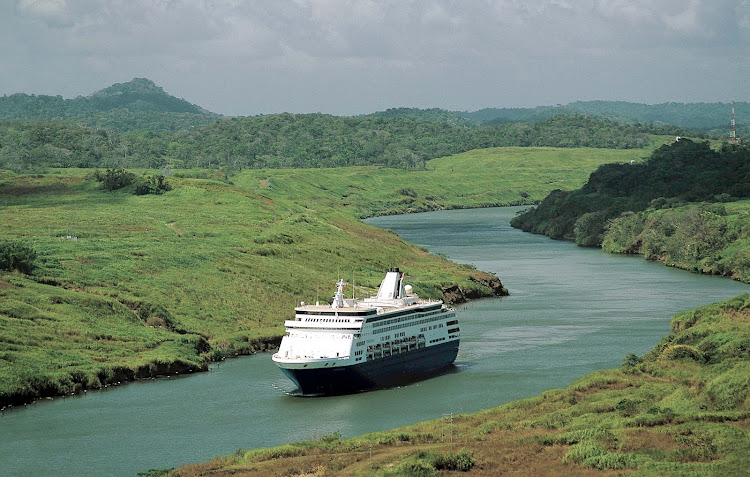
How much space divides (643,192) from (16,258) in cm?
12030

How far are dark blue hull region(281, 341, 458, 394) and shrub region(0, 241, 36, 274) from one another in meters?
29.3

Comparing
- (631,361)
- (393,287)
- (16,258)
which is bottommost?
(631,361)

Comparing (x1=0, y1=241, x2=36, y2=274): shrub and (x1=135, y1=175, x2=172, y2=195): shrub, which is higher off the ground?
(x1=135, y1=175, x2=172, y2=195): shrub

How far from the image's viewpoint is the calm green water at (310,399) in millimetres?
53781

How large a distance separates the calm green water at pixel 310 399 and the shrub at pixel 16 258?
1951cm

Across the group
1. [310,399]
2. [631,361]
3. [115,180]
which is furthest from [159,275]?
[115,180]

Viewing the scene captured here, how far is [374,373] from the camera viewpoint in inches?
2598

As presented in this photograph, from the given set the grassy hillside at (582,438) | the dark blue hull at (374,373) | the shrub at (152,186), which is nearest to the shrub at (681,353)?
the grassy hillside at (582,438)

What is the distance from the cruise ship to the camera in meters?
63.9

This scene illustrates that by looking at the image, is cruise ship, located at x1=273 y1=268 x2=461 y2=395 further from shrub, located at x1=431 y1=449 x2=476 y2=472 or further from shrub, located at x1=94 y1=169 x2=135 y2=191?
shrub, located at x1=94 y1=169 x2=135 y2=191

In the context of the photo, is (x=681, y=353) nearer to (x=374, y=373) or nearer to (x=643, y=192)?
(x=374, y=373)

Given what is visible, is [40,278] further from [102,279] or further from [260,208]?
[260,208]

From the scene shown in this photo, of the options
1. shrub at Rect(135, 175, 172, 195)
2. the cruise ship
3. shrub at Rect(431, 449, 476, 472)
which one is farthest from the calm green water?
shrub at Rect(135, 175, 172, 195)

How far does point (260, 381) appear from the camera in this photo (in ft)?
225
